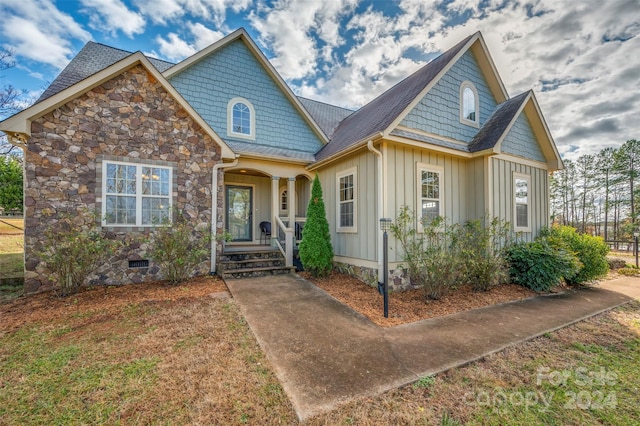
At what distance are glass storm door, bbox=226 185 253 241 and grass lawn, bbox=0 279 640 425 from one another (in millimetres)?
5774

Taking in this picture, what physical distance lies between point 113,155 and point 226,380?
6161mm

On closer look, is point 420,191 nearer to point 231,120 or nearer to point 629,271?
point 231,120

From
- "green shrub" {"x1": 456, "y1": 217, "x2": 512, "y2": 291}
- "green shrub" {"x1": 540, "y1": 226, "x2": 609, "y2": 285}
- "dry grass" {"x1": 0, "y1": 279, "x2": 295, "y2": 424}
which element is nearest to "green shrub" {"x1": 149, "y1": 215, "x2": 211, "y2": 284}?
"dry grass" {"x1": 0, "y1": 279, "x2": 295, "y2": 424}

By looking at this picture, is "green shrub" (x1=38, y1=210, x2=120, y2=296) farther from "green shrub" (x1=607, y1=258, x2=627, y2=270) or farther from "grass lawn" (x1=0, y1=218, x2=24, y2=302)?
"green shrub" (x1=607, y1=258, x2=627, y2=270)

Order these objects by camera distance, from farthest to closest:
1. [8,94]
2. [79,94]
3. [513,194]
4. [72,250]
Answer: [8,94]
[513,194]
[79,94]
[72,250]

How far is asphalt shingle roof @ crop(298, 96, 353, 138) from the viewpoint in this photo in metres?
11.2

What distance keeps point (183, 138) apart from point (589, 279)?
11.8 metres

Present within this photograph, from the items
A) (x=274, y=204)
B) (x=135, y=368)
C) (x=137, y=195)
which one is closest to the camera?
(x=135, y=368)

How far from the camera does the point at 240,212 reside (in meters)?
10.0

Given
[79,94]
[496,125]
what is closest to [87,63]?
[79,94]

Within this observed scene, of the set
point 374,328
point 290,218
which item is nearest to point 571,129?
point 290,218

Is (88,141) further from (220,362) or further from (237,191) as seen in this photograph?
(220,362)

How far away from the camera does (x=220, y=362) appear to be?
2914 mm

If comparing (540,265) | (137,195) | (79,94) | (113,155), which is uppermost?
(79,94)
